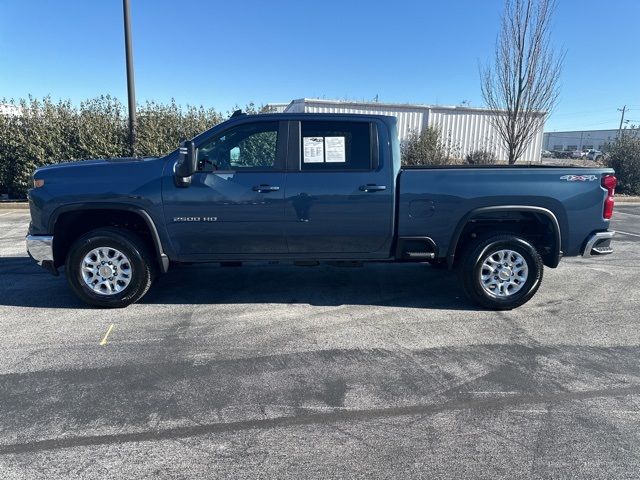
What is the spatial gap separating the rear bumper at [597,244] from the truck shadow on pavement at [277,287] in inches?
53.0

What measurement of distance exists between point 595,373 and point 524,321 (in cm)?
113

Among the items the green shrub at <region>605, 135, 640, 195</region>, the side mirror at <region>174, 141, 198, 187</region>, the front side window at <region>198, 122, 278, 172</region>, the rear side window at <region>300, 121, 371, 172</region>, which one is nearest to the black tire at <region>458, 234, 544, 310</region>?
the rear side window at <region>300, 121, 371, 172</region>

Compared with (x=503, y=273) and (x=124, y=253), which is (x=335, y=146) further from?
(x=124, y=253)

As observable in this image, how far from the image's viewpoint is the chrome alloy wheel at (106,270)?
193 inches

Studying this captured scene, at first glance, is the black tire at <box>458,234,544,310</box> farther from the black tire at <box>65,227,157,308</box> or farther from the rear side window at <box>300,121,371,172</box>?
the black tire at <box>65,227,157,308</box>

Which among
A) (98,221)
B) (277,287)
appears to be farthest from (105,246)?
(277,287)

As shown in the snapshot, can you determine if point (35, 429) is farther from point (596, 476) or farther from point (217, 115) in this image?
point (217, 115)

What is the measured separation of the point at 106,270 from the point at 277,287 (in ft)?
6.59

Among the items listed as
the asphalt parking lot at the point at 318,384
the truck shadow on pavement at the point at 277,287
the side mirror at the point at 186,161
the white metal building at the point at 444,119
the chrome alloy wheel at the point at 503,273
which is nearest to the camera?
the asphalt parking lot at the point at 318,384

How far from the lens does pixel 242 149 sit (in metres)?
4.89

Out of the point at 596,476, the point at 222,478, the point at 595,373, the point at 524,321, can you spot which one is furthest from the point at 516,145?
the point at 222,478

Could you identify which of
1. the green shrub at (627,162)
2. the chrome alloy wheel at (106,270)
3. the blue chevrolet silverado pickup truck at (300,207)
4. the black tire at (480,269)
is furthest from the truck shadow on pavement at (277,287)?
the green shrub at (627,162)

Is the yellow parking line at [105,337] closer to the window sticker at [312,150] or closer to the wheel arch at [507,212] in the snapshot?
the window sticker at [312,150]

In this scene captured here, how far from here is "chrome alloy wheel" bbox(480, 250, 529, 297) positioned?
502 centimetres
